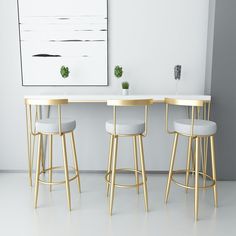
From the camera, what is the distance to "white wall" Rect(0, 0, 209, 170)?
315 cm

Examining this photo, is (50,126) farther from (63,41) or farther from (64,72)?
A: (63,41)

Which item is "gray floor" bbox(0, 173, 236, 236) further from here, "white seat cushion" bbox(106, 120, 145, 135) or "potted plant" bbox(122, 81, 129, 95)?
"potted plant" bbox(122, 81, 129, 95)

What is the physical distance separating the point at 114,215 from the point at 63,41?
76.1 inches

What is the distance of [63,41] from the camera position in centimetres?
322

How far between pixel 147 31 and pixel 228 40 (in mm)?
848

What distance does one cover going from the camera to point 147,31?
10.4 ft

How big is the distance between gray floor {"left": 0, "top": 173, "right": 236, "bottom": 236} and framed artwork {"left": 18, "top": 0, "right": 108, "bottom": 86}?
119 centimetres

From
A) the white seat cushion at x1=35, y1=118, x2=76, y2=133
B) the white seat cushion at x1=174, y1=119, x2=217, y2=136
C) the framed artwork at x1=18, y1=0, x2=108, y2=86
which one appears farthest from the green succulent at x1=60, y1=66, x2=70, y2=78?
the white seat cushion at x1=174, y1=119, x2=217, y2=136

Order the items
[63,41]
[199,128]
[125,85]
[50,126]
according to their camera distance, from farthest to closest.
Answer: [63,41]
[125,85]
[50,126]
[199,128]

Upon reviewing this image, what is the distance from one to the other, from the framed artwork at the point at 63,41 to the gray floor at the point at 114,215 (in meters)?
1.19

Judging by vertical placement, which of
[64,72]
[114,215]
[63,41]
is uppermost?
[63,41]

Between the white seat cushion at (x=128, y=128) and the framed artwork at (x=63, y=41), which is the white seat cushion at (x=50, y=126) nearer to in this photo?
the white seat cushion at (x=128, y=128)

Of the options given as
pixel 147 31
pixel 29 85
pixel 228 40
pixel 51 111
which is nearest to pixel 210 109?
pixel 228 40

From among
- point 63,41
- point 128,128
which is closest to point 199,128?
point 128,128
